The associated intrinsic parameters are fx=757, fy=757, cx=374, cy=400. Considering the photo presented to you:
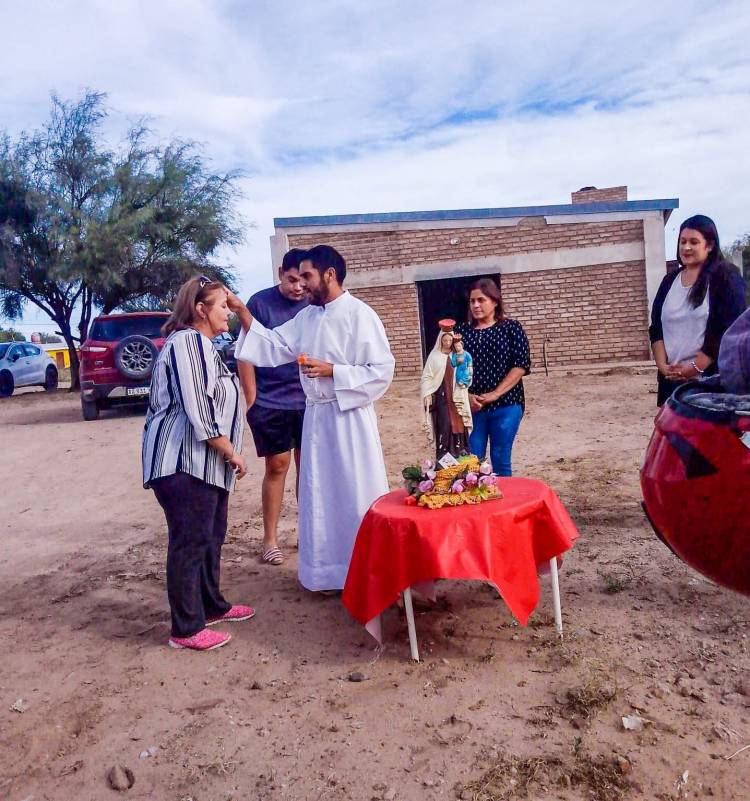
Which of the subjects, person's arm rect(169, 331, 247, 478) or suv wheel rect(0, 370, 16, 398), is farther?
suv wheel rect(0, 370, 16, 398)

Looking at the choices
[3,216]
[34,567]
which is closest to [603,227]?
[34,567]

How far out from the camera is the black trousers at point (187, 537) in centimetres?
364

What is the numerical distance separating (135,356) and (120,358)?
25 centimetres

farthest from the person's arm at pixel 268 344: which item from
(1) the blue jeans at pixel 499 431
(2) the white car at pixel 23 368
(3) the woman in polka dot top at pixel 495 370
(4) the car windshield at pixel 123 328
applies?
(2) the white car at pixel 23 368

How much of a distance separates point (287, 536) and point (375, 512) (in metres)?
2.37

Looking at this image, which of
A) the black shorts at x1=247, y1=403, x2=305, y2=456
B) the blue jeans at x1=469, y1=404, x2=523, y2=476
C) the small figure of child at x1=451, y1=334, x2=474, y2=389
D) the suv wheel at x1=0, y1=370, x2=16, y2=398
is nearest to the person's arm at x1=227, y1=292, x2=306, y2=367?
the black shorts at x1=247, y1=403, x2=305, y2=456

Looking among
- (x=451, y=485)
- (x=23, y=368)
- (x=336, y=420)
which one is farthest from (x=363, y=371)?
(x=23, y=368)

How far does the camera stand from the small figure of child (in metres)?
4.39

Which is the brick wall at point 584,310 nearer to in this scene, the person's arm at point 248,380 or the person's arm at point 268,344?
the person's arm at point 248,380

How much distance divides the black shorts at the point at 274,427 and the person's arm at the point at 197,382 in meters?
1.30

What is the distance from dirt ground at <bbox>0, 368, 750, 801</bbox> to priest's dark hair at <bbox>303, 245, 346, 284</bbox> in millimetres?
1913

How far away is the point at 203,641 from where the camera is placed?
3824 millimetres

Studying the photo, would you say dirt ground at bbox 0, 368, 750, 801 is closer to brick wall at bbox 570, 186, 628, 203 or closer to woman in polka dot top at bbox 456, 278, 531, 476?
woman in polka dot top at bbox 456, 278, 531, 476

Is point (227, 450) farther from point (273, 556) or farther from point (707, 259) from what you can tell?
point (707, 259)
